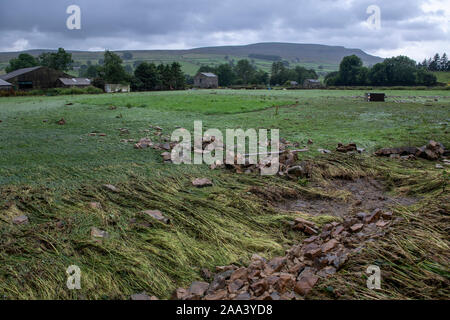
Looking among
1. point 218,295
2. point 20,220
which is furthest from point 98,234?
point 218,295

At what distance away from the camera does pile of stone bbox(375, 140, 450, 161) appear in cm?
860

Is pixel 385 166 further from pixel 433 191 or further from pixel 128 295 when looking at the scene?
pixel 128 295

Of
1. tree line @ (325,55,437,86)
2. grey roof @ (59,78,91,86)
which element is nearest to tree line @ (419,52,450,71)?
tree line @ (325,55,437,86)

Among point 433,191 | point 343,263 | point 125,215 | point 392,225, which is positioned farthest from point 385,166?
point 125,215

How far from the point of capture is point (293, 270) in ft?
12.4

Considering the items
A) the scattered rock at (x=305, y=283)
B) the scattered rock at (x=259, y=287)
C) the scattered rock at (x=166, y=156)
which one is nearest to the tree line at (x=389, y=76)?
the scattered rock at (x=166, y=156)

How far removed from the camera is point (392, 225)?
4.76 meters

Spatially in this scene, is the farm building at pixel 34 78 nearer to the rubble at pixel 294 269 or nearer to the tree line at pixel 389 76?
the rubble at pixel 294 269

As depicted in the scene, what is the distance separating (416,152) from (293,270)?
694cm

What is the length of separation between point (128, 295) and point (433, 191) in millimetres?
6008

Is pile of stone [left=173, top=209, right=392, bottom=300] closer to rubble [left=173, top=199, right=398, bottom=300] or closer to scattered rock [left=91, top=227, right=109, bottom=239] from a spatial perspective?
rubble [left=173, top=199, right=398, bottom=300]

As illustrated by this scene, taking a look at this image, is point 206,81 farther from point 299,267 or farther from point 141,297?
point 141,297

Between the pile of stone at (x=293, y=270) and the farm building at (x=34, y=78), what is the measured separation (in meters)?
67.7

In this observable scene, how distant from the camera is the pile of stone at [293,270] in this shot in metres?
3.35
